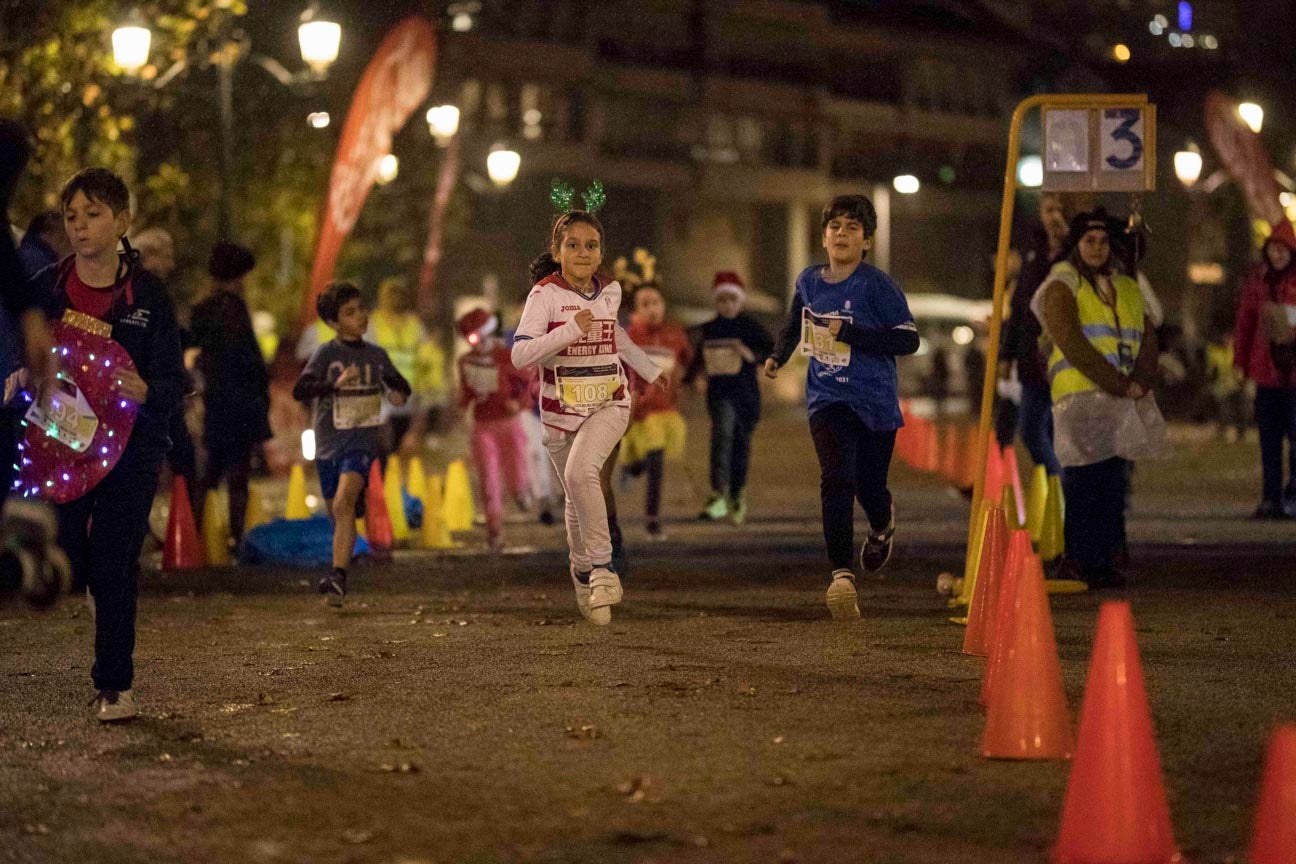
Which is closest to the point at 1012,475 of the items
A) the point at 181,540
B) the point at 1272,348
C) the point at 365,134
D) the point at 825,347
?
the point at 1272,348

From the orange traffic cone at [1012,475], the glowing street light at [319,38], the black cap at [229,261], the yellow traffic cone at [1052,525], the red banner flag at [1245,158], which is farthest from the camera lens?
the red banner flag at [1245,158]

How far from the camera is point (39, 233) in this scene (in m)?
11.6

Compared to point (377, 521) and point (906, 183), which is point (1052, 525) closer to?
point (377, 521)

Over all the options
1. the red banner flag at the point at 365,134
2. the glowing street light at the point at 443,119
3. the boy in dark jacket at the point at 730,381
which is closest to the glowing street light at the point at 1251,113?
the glowing street light at the point at 443,119

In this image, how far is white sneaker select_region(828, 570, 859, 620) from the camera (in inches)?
400

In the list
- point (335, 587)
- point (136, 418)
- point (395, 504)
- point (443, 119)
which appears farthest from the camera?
point (443, 119)

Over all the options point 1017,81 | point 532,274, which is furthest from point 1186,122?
point 1017,81

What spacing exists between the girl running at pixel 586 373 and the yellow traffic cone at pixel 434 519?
518cm

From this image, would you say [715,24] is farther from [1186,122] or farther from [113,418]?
[113,418]

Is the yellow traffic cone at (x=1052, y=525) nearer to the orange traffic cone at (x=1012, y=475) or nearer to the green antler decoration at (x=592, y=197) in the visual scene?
the orange traffic cone at (x=1012, y=475)

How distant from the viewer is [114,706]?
7625mm

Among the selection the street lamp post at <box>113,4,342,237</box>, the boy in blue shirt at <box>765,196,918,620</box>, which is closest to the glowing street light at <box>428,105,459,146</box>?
the street lamp post at <box>113,4,342,237</box>

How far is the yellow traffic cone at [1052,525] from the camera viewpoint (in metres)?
13.2

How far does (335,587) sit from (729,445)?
6075mm
